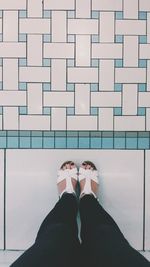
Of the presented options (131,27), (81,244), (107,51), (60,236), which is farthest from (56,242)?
(131,27)

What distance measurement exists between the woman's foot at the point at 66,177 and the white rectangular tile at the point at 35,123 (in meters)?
0.17

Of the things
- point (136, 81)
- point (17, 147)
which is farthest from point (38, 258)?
point (136, 81)

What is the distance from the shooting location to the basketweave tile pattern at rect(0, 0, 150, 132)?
5.11 ft

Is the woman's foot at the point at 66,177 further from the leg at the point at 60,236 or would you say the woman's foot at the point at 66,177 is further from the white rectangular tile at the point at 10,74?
the white rectangular tile at the point at 10,74

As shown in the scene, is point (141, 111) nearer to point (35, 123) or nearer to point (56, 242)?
point (35, 123)

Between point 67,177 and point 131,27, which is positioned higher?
point 131,27

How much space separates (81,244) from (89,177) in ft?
1.09

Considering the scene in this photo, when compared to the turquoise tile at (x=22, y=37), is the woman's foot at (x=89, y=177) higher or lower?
lower

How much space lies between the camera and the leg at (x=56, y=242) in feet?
3.37

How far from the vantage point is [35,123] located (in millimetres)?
1570

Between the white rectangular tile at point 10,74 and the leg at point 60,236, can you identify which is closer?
the leg at point 60,236

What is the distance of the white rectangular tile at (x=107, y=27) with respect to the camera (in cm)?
156

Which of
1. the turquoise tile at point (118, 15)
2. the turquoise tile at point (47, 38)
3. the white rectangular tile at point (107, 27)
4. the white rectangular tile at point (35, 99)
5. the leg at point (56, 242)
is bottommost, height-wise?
the leg at point (56, 242)

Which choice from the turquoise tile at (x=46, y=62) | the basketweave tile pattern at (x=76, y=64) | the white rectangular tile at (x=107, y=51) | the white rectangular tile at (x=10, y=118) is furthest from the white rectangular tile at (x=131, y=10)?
the white rectangular tile at (x=10, y=118)
